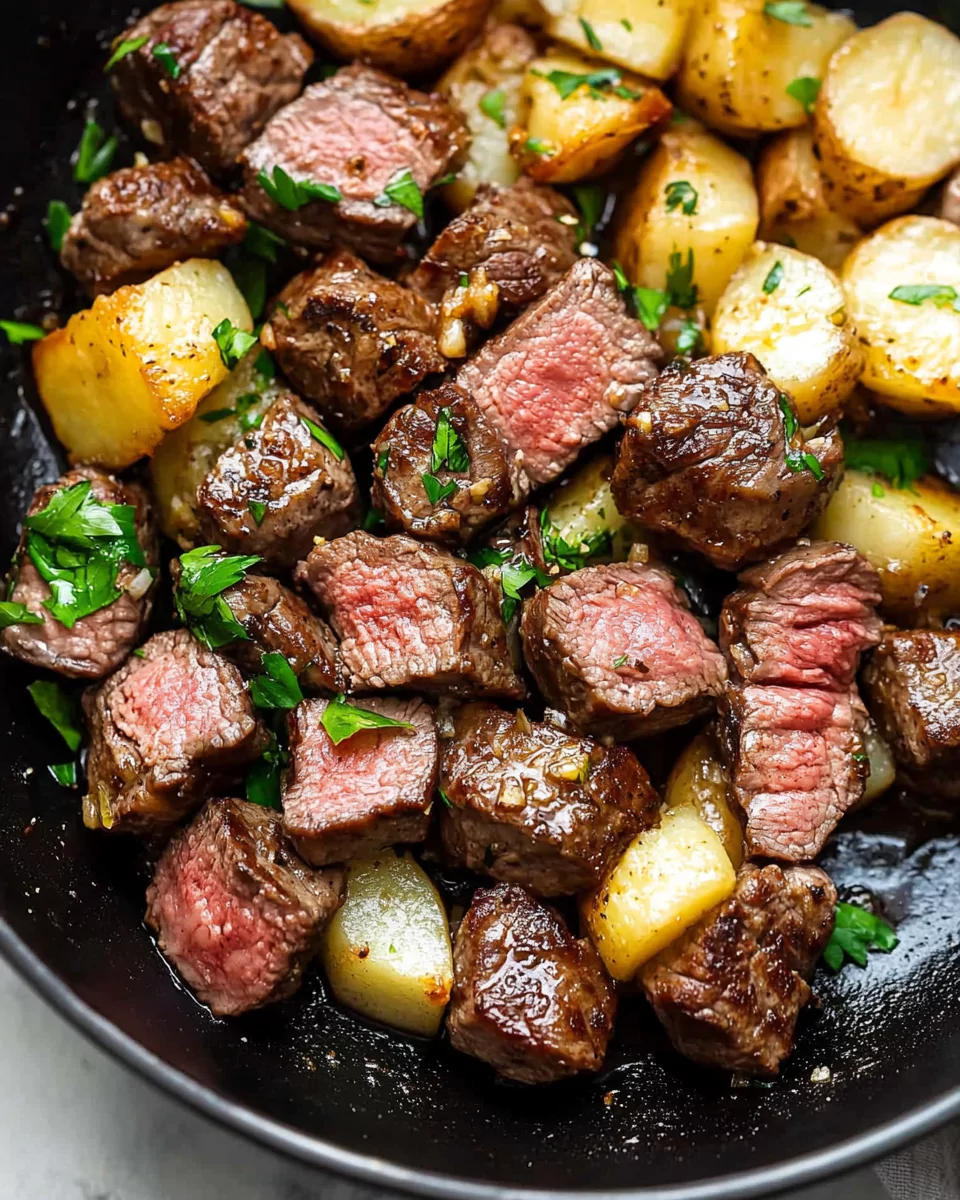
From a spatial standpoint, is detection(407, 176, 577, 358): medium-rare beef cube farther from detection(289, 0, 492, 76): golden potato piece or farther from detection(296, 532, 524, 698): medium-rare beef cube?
detection(296, 532, 524, 698): medium-rare beef cube

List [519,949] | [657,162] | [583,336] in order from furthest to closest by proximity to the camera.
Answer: [657,162], [583,336], [519,949]

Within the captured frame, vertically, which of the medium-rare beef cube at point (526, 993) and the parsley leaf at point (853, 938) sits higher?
the medium-rare beef cube at point (526, 993)

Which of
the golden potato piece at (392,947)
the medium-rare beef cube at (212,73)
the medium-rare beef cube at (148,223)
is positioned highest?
the medium-rare beef cube at (212,73)

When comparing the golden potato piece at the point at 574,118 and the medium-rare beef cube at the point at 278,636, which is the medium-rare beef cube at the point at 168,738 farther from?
the golden potato piece at the point at 574,118

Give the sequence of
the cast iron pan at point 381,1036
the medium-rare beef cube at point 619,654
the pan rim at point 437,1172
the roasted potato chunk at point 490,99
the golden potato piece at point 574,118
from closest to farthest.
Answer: the pan rim at point 437,1172 < the cast iron pan at point 381,1036 < the medium-rare beef cube at point 619,654 < the golden potato piece at point 574,118 < the roasted potato chunk at point 490,99

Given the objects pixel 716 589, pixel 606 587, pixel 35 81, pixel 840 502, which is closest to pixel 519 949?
pixel 606 587

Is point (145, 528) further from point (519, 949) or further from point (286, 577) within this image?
point (519, 949)

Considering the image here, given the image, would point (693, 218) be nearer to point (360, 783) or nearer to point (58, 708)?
point (360, 783)

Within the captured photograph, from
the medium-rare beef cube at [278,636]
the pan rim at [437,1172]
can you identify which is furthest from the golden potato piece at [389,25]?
the pan rim at [437,1172]
